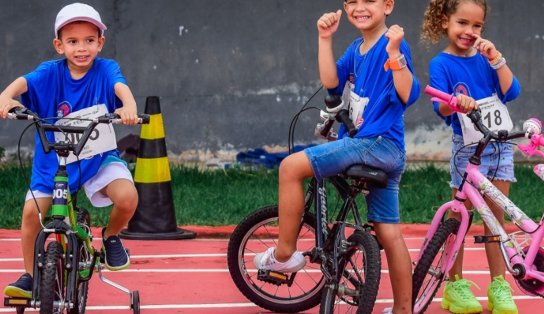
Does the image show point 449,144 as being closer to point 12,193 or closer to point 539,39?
point 539,39

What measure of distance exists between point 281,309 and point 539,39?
7.86m

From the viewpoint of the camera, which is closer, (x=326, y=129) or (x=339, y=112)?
(x=339, y=112)

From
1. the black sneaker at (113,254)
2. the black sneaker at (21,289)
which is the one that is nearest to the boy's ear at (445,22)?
the black sneaker at (113,254)

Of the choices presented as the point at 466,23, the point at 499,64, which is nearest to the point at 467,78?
the point at 499,64

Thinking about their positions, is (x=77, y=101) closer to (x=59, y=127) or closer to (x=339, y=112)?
(x=59, y=127)

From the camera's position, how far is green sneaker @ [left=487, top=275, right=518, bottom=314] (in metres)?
7.57

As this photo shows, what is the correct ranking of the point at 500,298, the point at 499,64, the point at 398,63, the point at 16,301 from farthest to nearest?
the point at 500,298
the point at 499,64
the point at 16,301
the point at 398,63

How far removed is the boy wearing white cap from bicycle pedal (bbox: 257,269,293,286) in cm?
80

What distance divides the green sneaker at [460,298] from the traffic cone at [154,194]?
3471 millimetres

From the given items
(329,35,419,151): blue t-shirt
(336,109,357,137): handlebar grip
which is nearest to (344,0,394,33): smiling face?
(329,35,419,151): blue t-shirt

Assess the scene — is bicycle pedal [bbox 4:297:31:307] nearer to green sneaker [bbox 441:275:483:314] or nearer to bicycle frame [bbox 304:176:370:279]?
bicycle frame [bbox 304:176:370:279]

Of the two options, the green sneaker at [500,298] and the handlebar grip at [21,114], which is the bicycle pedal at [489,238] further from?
the handlebar grip at [21,114]

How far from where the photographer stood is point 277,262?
23.8 feet

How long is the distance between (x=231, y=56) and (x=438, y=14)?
695cm
